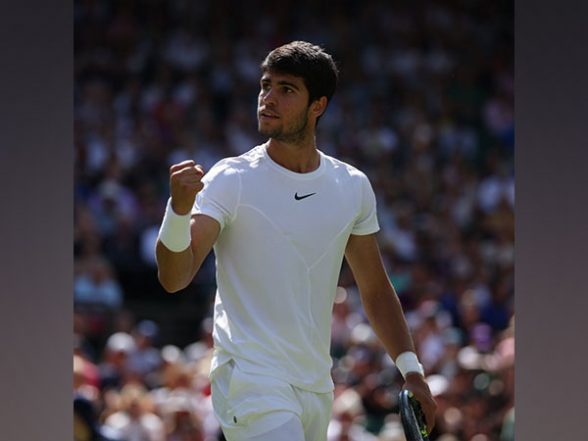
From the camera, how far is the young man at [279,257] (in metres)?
4.04

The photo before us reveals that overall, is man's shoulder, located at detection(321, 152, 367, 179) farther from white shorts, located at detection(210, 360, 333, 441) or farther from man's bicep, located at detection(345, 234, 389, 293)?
white shorts, located at detection(210, 360, 333, 441)

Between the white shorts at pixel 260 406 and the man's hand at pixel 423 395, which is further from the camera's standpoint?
the man's hand at pixel 423 395

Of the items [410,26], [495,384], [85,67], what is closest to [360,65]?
[410,26]

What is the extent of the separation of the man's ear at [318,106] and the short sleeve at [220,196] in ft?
1.14

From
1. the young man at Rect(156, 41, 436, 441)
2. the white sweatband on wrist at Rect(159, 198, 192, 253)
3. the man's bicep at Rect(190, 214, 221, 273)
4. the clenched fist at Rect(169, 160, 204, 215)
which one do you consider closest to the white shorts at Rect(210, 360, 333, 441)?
the young man at Rect(156, 41, 436, 441)

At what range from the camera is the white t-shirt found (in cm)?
408

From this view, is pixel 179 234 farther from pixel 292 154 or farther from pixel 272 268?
pixel 292 154

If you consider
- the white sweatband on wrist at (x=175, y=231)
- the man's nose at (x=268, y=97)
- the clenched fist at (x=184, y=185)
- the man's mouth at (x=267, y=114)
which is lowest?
the white sweatband on wrist at (x=175, y=231)

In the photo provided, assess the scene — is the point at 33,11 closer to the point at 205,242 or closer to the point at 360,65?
the point at 205,242

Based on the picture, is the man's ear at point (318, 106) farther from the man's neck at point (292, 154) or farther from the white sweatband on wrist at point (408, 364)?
the white sweatband on wrist at point (408, 364)

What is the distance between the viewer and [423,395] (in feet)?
14.3

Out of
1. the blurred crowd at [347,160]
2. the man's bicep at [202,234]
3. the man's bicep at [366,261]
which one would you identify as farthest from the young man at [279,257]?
the blurred crowd at [347,160]

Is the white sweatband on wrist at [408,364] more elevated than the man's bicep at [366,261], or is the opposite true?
the man's bicep at [366,261]

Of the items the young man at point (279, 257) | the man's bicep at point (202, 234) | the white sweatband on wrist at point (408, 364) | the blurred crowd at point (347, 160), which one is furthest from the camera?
the blurred crowd at point (347, 160)
